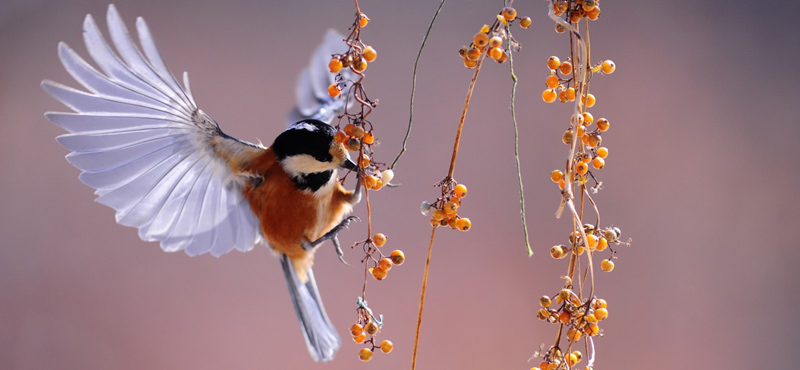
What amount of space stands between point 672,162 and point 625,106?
224 millimetres

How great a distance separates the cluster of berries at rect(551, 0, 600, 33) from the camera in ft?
1.75

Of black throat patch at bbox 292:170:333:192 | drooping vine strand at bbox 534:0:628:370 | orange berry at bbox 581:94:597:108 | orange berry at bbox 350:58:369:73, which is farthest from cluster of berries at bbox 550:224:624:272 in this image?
black throat patch at bbox 292:170:333:192

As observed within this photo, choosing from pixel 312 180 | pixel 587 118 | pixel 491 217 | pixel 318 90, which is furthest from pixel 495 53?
pixel 491 217

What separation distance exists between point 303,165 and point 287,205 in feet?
0.33

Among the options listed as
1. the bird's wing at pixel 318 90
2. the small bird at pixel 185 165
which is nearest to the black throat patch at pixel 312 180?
the small bird at pixel 185 165

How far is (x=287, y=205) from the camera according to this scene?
1083 millimetres

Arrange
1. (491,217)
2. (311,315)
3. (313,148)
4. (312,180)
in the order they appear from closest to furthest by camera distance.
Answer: (313,148)
(312,180)
(311,315)
(491,217)

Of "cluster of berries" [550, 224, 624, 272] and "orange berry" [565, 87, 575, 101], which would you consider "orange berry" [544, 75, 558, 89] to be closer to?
"orange berry" [565, 87, 575, 101]

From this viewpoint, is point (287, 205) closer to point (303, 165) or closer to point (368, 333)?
point (303, 165)

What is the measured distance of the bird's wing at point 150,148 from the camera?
34.6 inches

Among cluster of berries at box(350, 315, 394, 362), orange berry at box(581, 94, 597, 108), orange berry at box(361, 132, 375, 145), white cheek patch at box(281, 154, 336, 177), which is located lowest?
cluster of berries at box(350, 315, 394, 362)

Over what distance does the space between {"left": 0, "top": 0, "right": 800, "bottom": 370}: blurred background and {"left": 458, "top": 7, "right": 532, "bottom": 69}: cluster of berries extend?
1.32 m

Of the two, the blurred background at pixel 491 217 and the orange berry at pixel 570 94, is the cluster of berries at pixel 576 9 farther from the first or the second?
the blurred background at pixel 491 217

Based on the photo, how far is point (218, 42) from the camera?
200cm
